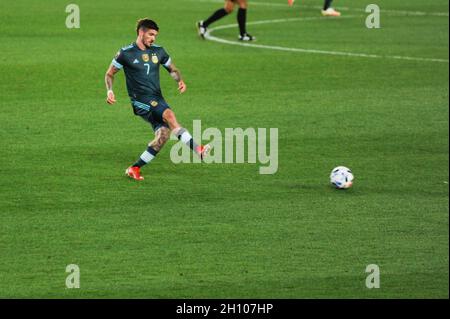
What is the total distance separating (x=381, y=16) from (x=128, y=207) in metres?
15.7

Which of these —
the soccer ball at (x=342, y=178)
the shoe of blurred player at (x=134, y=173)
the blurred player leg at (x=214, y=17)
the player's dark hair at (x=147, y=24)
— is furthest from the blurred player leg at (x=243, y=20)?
the soccer ball at (x=342, y=178)

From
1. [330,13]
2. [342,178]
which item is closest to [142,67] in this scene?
[342,178]

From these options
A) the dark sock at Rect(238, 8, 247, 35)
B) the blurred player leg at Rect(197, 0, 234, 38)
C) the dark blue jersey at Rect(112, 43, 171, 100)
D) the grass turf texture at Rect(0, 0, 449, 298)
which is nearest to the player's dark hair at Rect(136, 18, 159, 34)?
the dark blue jersey at Rect(112, 43, 171, 100)

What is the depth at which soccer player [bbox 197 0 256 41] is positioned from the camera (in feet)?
74.6

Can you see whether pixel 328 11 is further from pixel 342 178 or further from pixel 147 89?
pixel 342 178

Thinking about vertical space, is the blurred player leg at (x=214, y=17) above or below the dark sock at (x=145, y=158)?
above

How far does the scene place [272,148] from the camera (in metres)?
15.5

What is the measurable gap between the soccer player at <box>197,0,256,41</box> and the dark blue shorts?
8942mm

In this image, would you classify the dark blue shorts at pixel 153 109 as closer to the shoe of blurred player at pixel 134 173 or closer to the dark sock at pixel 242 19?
the shoe of blurred player at pixel 134 173

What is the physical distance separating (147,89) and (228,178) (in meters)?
1.49

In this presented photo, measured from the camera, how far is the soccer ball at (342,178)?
13570 mm

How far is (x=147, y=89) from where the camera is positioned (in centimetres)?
1393

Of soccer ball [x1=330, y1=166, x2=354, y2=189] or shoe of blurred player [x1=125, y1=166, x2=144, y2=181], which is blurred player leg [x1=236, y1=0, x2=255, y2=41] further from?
soccer ball [x1=330, y1=166, x2=354, y2=189]

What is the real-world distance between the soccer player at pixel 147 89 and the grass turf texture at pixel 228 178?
0.38m
